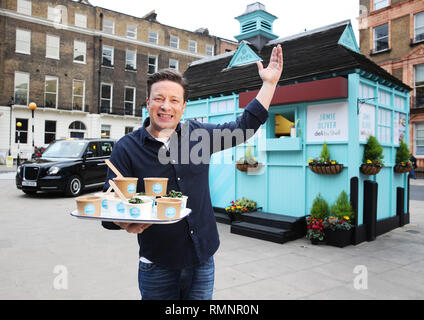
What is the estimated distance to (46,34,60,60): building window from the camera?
28.4 meters

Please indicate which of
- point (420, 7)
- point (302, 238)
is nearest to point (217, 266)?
point (302, 238)

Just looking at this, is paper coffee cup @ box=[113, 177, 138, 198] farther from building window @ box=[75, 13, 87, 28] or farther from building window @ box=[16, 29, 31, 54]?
building window @ box=[75, 13, 87, 28]

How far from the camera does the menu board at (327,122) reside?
21.3 ft

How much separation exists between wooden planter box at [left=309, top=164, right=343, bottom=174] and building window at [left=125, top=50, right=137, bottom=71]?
29.6 meters

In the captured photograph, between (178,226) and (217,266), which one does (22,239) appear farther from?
(178,226)

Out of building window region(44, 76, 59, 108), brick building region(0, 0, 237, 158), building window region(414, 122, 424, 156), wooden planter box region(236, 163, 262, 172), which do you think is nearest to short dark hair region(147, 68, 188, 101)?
wooden planter box region(236, 163, 262, 172)

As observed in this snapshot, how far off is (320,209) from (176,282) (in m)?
5.09

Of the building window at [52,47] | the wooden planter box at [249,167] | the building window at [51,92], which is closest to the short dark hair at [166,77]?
the wooden planter box at [249,167]

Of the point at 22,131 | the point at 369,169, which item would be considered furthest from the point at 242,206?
the point at 22,131

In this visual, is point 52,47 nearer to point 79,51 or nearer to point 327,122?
point 79,51

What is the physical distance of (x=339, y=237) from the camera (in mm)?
6148
